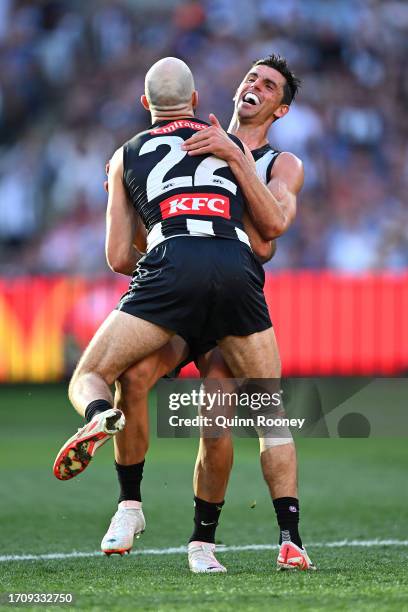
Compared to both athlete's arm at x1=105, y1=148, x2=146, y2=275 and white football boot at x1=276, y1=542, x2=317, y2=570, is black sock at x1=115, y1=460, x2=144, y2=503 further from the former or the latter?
athlete's arm at x1=105, y1=148, x2=146, y2=275

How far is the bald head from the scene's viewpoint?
4840mm

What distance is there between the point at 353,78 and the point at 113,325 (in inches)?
521

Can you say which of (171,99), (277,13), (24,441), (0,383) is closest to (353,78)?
Answer: (277,13)

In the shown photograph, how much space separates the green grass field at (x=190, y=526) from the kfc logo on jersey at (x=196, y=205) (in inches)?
55.8

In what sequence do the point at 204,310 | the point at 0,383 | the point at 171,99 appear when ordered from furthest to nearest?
the point at 0,383
the point at 171,99
the point at 204,310

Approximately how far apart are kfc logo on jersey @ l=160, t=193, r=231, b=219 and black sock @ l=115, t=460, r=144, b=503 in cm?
106

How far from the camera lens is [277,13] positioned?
17.2 metres

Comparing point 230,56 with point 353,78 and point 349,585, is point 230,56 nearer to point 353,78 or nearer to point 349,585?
point 353,78

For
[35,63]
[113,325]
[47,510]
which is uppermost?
[35,63]

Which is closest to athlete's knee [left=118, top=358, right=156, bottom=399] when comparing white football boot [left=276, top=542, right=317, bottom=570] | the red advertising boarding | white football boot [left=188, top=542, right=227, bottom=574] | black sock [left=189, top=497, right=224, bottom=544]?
black sock [left=189, top=497, right=224, bottom=544]

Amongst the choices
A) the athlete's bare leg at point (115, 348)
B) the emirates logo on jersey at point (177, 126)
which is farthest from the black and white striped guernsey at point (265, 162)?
the athlete's bare leg at point (115, 348)

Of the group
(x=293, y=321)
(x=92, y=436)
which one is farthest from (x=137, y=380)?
(x=293, y=321)

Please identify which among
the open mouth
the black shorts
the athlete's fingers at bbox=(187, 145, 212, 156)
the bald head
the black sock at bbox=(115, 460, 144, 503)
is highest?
the open mouth

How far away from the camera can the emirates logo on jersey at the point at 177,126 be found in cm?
485
